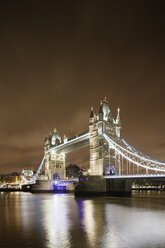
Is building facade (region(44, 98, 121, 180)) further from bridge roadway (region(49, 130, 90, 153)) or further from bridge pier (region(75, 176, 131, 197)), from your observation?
bridge roadway (region(49, 130, 90, 153))

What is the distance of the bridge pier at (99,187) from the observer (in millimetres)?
33281

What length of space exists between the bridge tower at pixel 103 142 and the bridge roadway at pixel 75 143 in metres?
2.86

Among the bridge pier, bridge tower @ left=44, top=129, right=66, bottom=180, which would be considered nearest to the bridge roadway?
bridge tower @ left=44, top=129, right=66, bottom=180

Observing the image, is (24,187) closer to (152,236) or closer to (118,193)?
(118,193)

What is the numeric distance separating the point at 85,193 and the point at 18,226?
818 inches

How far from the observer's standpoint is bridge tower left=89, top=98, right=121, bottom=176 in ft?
122

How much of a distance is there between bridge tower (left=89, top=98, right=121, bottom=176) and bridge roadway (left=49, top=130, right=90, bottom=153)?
2.86 metres

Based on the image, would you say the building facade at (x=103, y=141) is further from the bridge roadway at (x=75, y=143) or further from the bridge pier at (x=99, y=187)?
the bridge roadway at (x=75, y=143)

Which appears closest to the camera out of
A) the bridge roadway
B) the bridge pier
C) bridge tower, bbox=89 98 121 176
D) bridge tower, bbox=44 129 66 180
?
the bridge pier

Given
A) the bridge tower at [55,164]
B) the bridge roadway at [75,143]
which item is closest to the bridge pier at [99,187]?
the bridge roadway at [75,143]

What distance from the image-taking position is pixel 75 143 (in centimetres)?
4788

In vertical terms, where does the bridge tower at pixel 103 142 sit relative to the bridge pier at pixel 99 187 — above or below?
above

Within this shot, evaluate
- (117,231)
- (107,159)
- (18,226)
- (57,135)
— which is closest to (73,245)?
(117,231)

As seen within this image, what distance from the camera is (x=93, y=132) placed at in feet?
131
